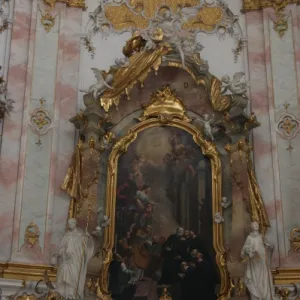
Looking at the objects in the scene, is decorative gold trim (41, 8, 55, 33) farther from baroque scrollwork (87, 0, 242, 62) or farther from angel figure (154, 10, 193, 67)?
angel figure (154, 10, 193, 67)

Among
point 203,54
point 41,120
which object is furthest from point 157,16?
point 41,120

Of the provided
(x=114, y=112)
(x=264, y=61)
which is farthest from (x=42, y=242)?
(x=264, y=61)

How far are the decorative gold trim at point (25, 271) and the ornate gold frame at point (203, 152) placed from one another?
85cm

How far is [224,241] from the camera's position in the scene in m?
9.65

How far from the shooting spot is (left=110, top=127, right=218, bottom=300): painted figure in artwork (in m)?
9.43

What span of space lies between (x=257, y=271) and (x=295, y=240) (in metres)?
1.32

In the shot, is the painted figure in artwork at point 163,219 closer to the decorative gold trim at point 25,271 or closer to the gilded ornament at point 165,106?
the gilded ornament at point 165,106

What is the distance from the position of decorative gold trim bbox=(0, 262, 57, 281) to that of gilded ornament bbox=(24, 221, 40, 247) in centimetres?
43

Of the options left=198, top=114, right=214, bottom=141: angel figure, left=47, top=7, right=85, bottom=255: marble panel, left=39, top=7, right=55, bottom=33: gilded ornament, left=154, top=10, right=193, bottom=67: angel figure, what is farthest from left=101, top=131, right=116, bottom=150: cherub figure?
left=39, top=7, right=55, bottom=33: gilded ornament

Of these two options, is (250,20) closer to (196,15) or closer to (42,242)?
(196,15)

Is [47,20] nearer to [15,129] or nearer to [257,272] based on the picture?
[15,129]

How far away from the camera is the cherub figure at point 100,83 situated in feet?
32.9

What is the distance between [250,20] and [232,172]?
11.1ft

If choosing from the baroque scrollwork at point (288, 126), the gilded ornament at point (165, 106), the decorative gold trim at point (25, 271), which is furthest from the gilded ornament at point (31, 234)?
the baroque scrollwork at point (288, 126)
